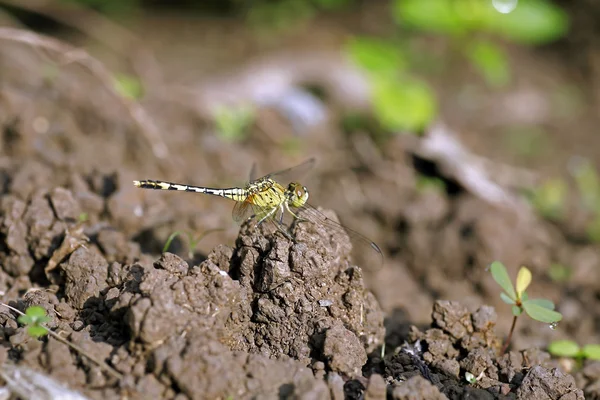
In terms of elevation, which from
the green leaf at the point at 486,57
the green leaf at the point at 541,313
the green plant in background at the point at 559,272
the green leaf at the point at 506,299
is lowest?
the green plant in background at the point at 559,272

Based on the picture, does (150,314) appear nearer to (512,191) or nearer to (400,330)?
(400,330)

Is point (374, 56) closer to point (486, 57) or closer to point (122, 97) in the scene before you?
point (486, 57)

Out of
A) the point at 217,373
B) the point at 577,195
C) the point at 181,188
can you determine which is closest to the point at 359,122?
the point at 577,195

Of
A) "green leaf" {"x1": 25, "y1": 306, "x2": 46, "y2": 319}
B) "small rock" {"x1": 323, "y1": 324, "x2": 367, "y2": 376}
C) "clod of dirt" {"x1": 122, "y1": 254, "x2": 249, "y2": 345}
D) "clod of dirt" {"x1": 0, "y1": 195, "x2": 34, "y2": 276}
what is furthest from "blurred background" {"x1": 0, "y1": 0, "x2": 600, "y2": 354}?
"green leaf" {"x1": 25, "y1": 306, "x2": 46, "y2": 319}

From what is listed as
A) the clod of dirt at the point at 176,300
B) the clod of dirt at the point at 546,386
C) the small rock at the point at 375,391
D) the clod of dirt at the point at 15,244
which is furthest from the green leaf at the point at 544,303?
the clod of dirt at the point at 15,244

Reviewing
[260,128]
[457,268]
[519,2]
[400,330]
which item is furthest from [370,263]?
[519,2]

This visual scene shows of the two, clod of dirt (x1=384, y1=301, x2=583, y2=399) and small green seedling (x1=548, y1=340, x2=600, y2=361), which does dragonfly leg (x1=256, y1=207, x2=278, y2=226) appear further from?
small green seedling (x1=548, y1=340, x2=600, y2=361)

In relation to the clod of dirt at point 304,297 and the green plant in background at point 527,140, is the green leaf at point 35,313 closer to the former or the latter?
the clod of dirt at point 304,297

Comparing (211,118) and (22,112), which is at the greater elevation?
(22,112)
